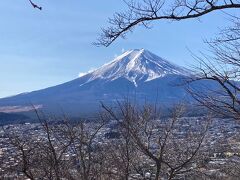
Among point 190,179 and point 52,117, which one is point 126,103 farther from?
point 190,179

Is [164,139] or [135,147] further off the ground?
[164,139]

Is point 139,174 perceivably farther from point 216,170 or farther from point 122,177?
point 216,170

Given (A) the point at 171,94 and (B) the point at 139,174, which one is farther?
(A) the point at 171,94

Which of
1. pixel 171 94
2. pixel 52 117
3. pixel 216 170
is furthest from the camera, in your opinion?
pixel 171 94

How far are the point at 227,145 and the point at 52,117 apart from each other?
15.8 ft

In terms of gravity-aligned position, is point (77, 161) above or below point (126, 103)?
below

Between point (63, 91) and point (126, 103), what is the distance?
182 metres

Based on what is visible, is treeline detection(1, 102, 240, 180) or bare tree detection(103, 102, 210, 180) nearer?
treeline detection(1, 102, 240, 180)

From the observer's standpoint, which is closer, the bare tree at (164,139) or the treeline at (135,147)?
the treeline at (135,147)

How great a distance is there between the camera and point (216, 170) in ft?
55.7

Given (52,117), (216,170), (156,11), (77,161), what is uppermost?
(156,11)

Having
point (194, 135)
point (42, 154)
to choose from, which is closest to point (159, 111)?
point (194, 135)

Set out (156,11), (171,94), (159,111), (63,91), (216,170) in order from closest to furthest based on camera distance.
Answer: (156,11), (159,111), (216,170), (171,94), (63,91)

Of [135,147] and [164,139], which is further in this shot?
[164,139]
